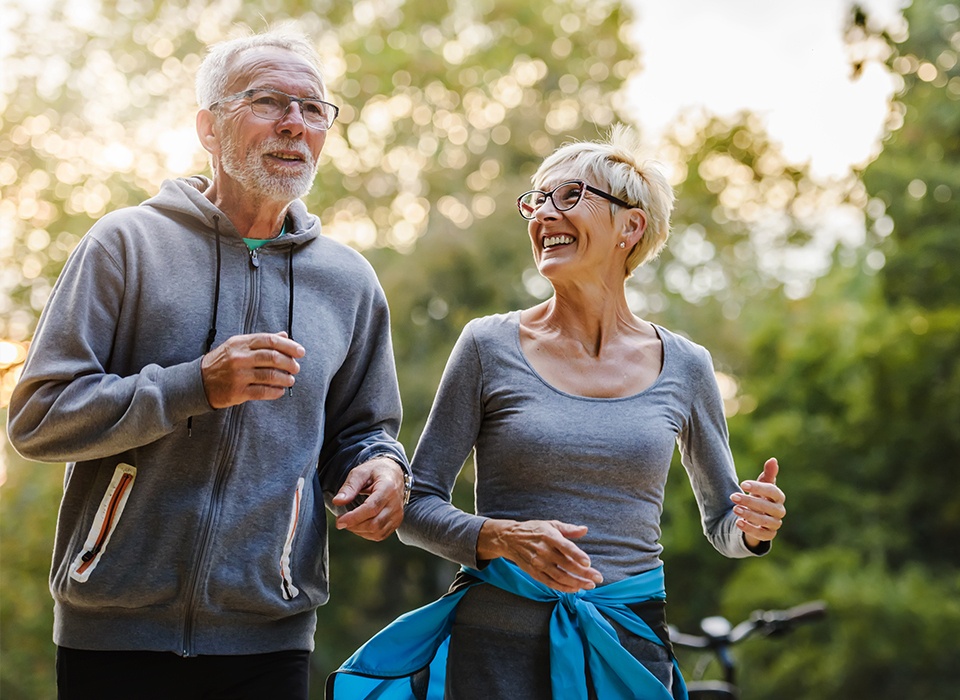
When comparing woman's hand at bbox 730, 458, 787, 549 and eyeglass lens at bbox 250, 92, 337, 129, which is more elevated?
eyeglass lens at bbox 250, 92, 337, 129

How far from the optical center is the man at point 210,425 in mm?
1962

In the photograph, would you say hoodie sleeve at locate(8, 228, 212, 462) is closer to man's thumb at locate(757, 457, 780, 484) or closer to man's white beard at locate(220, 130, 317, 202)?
man's white beard at locate(220, 130, 317, 202)

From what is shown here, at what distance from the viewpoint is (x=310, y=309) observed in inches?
90.2

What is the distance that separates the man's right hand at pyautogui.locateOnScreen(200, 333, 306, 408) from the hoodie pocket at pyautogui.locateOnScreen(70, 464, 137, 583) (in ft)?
0.87

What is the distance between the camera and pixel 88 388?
1950 millimetres

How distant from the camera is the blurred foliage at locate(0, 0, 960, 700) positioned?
994 cm

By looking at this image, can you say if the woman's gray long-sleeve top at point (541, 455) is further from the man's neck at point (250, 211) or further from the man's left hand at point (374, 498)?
the man's neck at point (250, 211)

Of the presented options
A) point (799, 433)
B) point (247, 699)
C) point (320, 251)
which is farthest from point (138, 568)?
point (799, 433)

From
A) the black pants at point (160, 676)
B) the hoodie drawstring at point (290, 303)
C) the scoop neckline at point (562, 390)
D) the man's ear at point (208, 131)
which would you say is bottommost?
the black pants at point (160, 676)

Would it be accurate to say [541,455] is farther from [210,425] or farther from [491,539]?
[210,425]

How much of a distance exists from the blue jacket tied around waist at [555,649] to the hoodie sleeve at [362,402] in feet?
1.05

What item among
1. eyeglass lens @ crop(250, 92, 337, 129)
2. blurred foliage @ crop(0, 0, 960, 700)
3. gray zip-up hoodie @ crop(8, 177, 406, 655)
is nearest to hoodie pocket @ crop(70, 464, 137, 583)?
gray zip-up hoodie @ crop(8, 177, 406, 655)

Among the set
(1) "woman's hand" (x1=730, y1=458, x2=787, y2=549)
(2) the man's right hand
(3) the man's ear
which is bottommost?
(1) "woman's hand" (x1=730, y1=458, x2=787, y2=549)

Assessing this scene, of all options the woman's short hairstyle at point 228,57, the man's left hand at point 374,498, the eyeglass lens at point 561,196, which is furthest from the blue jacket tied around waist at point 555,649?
the woman's short hairstyle at point 228,57
